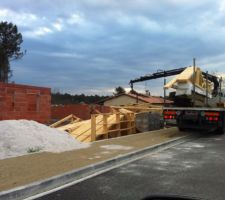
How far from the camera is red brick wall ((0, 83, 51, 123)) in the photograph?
23.7 m

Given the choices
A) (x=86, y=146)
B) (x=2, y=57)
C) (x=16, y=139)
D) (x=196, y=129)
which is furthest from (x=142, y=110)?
(x=2, y=57)

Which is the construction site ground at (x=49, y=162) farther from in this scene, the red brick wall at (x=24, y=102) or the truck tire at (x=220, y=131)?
the red brick wall at (x=24, y=102)

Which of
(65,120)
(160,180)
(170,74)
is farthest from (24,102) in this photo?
(160,180)

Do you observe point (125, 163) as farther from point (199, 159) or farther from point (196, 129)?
point (196, 129)

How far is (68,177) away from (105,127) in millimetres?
12052

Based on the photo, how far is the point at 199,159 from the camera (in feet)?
44.6

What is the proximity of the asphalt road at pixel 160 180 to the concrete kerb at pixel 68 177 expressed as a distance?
1.07ft

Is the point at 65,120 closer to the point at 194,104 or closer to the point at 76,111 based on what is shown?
the point at 194,104

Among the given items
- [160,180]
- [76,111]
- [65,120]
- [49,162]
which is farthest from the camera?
[76,111]

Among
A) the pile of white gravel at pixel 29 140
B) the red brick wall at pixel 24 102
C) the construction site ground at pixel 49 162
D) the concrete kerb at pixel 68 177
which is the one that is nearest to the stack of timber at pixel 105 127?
the red brick wall at pixel 24 102

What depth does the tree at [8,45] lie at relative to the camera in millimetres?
62531

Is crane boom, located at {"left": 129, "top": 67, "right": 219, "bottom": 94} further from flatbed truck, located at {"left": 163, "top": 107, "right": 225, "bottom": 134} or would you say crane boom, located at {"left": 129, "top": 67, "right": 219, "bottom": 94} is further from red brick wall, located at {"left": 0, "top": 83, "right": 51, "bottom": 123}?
red brick wall, located at {"left": 0, "top": 83, "right": 51, "bottom": 123}

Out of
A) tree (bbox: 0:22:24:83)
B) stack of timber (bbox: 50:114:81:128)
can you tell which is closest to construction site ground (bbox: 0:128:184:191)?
stack of timber (bbox: 50:114:81:128)

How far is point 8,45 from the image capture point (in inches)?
2499
